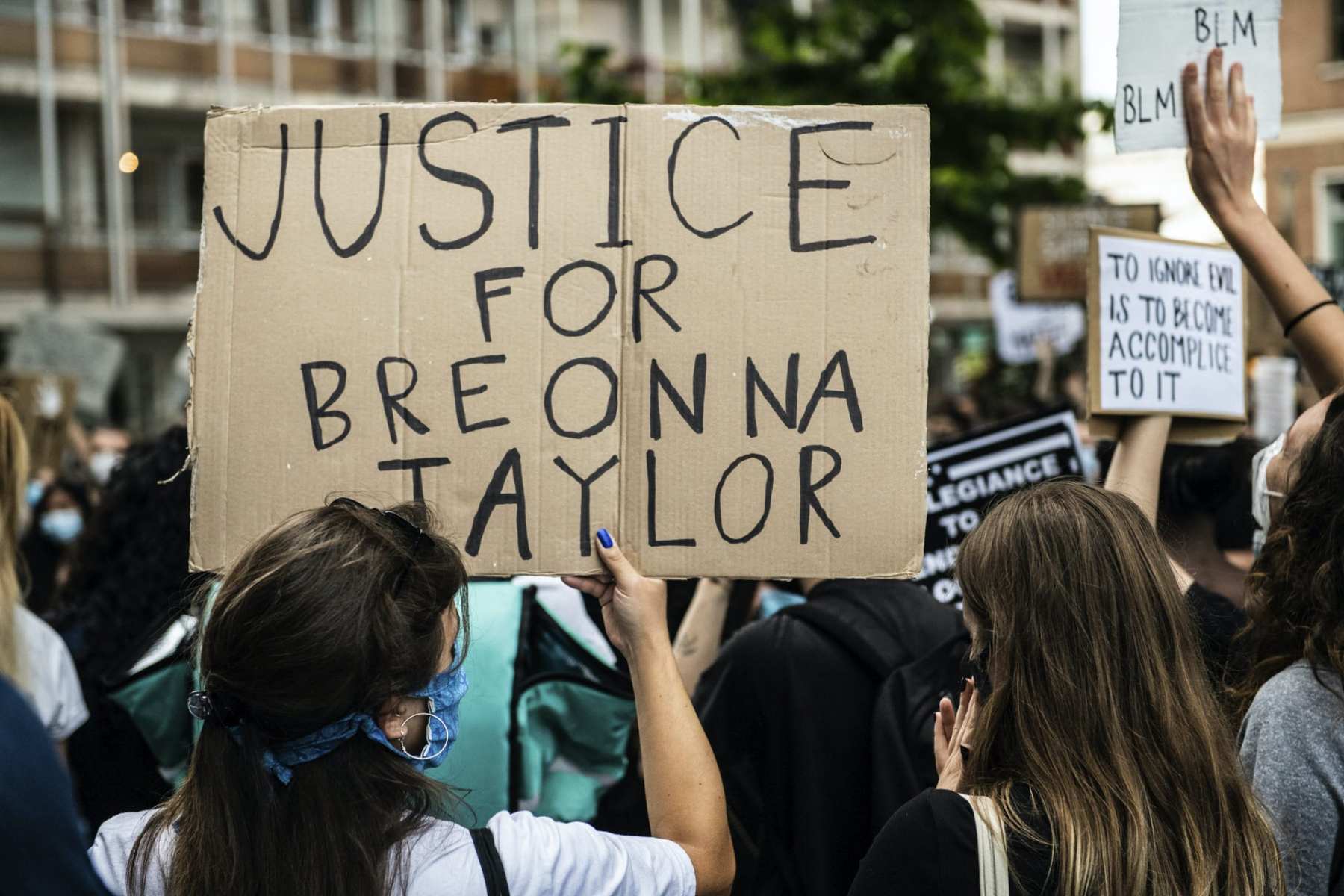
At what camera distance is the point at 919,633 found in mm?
2811

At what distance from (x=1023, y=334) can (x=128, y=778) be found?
10.1 meters

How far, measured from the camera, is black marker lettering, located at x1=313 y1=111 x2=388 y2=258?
7.22 ft

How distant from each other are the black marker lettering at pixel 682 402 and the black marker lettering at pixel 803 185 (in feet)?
0.81

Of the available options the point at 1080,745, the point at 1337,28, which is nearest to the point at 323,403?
the point at 1080,745

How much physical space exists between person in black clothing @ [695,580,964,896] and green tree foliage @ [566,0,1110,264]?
11.3 meters

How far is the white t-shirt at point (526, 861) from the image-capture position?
1687mm

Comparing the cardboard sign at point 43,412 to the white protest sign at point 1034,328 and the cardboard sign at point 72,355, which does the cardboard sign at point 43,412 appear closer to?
the cardboard sign at point 72,355

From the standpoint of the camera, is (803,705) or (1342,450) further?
(803,705)

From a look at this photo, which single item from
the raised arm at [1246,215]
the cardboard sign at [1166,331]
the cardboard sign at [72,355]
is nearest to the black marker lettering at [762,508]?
the cardboard sign at [1166,331]

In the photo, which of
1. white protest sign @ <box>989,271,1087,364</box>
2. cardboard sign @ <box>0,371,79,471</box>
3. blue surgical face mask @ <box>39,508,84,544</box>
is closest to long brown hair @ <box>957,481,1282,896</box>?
blue surgical face mask @ <box>39,508,84,544</box>

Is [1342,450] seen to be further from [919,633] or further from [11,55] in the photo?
[11,55]

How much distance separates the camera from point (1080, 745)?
175 centimetres

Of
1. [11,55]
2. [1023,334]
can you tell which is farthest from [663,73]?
[1023,334]

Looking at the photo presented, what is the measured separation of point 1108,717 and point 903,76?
13010 millimetres
